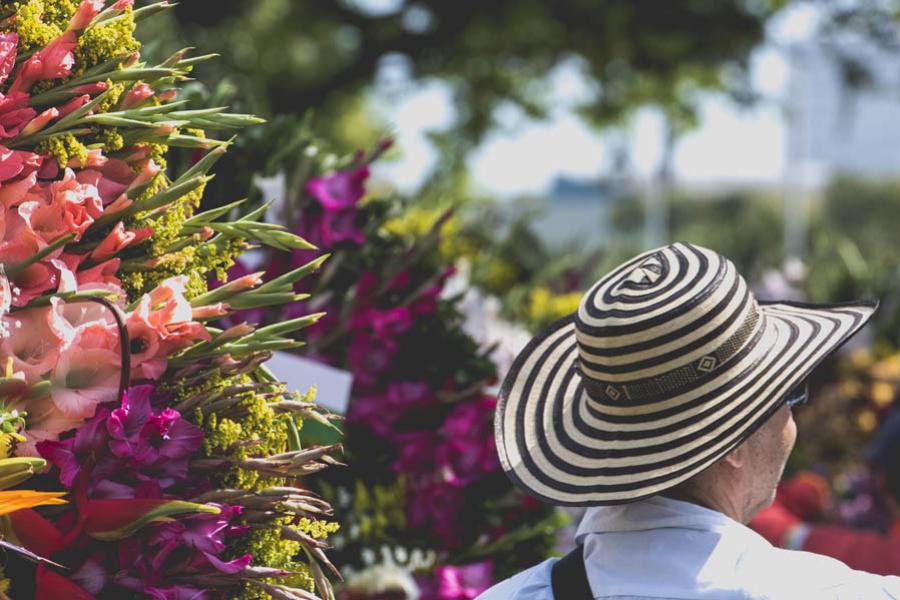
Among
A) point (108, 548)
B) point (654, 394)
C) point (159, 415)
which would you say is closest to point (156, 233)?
point (159, 415)

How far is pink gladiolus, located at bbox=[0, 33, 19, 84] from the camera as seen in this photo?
1.40 metres

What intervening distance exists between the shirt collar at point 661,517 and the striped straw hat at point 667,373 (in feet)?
0.15

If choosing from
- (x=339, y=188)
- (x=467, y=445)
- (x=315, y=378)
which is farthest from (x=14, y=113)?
(x=467, y=445)

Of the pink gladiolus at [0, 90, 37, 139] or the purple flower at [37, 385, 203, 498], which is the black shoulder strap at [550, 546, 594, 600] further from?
the pink gladiolus at [0, 90, 37, 139]

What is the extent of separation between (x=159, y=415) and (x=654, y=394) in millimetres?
630

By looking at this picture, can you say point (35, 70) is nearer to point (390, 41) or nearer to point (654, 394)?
point (654, 394)

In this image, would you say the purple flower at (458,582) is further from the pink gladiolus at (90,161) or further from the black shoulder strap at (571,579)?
the pink gladiolus at (90,161)

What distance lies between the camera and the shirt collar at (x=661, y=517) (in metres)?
1.50

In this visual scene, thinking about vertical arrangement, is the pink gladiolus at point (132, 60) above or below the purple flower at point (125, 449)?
above

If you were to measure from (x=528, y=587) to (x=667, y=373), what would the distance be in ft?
1.10

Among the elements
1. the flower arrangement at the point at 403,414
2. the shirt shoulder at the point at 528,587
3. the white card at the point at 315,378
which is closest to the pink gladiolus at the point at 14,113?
the white card at the point at 315,378

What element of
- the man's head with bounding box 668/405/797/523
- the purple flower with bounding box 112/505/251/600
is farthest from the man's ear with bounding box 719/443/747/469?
the purple flower with bounding box 112/505/251/600

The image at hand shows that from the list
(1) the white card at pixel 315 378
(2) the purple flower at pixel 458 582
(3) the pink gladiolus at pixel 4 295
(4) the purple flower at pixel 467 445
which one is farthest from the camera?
(4) the purple flower at pixel 467 445

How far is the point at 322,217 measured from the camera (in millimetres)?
2561
